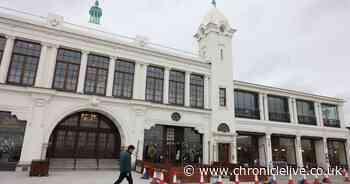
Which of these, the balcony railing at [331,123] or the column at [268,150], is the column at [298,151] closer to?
the column at [268,150]

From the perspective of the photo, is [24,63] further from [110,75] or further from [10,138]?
[110,75]

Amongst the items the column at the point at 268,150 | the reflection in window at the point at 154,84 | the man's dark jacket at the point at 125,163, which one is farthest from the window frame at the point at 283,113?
the man's dark jacket at the point at 125,163

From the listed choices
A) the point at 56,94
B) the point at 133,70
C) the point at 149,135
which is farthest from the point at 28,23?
the point at 149,135

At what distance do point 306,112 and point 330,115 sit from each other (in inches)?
178

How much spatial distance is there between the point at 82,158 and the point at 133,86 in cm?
682

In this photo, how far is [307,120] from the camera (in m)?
28.2

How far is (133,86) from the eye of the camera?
1941cm

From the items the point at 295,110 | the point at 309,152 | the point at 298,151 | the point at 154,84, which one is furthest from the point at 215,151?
the point at 309,152

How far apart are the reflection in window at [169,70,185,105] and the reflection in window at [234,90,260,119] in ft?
21.8

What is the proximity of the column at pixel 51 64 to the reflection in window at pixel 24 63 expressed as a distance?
794mm

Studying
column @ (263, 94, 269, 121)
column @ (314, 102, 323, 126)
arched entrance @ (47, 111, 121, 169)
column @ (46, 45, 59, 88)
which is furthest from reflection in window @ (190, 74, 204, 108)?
column @ (314, 102, 323, 126)

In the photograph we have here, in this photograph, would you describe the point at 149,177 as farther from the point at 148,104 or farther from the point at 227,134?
the point at 227,134

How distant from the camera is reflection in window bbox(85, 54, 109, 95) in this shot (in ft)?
59.2

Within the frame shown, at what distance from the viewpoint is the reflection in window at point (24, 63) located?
15945 mm
